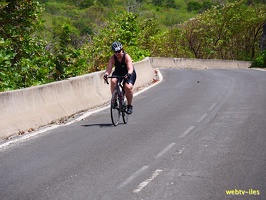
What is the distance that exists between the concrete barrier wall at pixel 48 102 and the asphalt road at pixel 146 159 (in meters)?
0.56

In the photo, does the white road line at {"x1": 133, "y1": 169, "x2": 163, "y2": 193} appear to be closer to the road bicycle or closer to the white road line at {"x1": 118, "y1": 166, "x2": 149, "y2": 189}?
the white road line at {"x1": 118, "y1": 166, "x2": 149, "y2": 189}

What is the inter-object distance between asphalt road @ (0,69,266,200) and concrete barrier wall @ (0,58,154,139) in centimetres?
55

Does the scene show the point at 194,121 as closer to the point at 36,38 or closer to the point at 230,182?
the point at 230,182

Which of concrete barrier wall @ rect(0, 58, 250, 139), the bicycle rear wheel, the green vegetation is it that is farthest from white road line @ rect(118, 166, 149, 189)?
the green vegetation

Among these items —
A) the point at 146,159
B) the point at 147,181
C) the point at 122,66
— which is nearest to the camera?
the point at 147,181

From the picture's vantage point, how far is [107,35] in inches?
1253

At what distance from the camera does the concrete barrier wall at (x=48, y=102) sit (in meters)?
11.7

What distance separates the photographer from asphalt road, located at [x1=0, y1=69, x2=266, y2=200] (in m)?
7.25

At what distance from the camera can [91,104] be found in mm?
16859

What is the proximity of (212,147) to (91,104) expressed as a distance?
7.20 m

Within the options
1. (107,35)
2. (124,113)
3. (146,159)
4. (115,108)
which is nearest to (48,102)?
(115,108)

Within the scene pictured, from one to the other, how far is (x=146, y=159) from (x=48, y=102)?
4986 mm

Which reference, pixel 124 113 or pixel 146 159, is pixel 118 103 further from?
pixel 146 159

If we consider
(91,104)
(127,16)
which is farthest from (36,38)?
(127,16)
